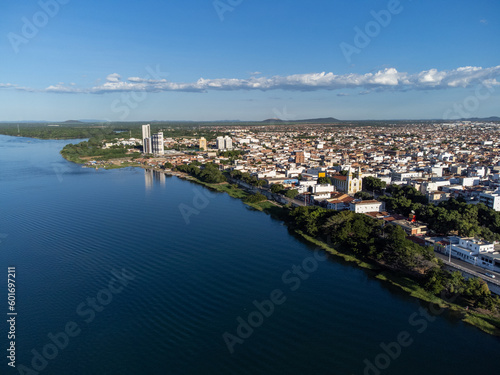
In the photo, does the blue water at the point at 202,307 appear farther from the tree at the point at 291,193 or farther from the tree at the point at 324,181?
the tree at the point at 324,181

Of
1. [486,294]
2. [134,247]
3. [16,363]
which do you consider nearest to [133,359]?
[16,363]

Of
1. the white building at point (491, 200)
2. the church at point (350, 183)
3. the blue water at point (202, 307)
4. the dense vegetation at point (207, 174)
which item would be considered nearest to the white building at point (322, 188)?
the church at point (350, 183)

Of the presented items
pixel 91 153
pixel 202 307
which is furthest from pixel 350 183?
pixel 91 153

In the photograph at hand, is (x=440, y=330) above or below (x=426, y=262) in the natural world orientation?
below

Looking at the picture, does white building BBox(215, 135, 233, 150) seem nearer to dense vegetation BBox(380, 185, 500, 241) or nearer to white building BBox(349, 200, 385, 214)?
white building BBox(349, 200, 385, 214)

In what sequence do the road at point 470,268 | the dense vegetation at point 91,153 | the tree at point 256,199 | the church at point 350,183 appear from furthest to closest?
the dense vegetation at point 91,153 → the church at point 350,183 → the tree at point 256,199 → the road at point 470,268

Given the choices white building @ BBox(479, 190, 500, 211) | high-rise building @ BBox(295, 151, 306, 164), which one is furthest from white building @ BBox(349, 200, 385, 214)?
high-rise building @ BBox(295, 151, 306, 164)

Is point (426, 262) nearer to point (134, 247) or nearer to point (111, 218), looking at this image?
point (134, 247)

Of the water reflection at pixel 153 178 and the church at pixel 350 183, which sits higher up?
the church at pixel 350 183
